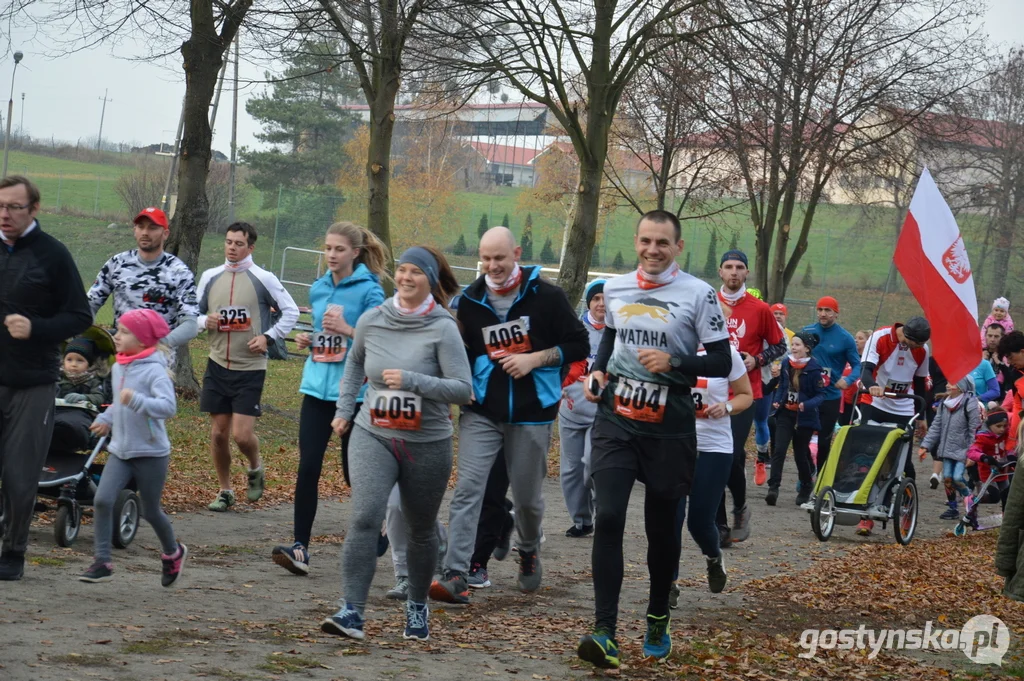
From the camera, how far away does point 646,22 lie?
69.0 feet

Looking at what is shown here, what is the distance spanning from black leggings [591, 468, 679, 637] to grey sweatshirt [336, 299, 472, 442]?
31.6 inches

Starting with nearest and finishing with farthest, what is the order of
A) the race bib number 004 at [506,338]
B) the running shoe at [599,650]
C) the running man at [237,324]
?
the running shoe at [599,650] < the race bib number 004 at [506,338] < the running man at [237,324]

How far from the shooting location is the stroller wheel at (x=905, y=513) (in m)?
11.6

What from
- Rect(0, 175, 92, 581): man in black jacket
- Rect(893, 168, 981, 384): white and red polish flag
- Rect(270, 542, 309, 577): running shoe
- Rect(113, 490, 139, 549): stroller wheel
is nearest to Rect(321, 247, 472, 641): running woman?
Rect(270, 542, 309, 577): running shoe

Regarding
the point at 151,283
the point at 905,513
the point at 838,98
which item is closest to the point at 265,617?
the point at 151,283

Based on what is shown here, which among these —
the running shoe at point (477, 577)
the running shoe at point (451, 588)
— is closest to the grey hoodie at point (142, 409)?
the running shoe at point (451, 588)

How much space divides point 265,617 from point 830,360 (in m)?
9.38

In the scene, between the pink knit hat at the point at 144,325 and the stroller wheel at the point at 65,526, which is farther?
the stroller wheel at the point at 65,526

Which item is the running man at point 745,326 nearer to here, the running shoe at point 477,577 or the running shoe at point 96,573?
the running shoe at point 477,577

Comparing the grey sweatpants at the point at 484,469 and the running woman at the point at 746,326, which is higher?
the running woman at the point at 746,326

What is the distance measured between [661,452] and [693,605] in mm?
2084

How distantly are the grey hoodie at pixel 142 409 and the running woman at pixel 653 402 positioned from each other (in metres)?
2.48

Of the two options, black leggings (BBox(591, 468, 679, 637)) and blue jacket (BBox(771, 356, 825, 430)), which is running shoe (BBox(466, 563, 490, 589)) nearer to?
black leggings (BBox(591, 468, 679, 637))

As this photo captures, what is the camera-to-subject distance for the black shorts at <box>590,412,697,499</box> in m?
5.97
